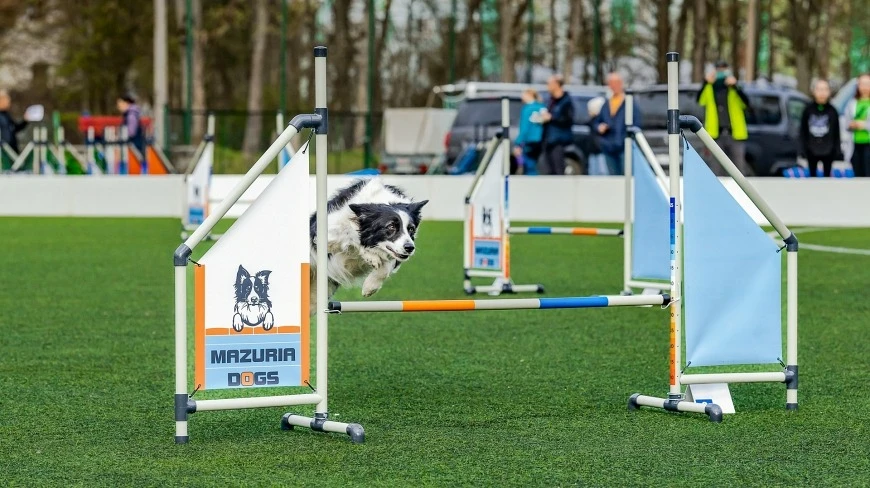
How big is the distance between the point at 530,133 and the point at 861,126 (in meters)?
4.90

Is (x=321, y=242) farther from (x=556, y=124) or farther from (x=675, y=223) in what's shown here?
(x=556, y=124)

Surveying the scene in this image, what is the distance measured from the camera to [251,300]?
5629 mm

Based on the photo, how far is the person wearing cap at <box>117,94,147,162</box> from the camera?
2623 centimetres

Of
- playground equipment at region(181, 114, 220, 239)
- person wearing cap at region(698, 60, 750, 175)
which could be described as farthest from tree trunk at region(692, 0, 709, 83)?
playground equipment at region(181, 114, 220, 239)

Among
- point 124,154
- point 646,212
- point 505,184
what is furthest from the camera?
point 124,154

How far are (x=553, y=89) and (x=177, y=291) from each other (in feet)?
48.9

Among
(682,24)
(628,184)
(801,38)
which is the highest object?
(801,38)

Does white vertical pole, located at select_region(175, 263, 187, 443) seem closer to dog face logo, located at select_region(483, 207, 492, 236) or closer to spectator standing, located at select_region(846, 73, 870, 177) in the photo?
dog face logo, located at select_region(483, 207, 492, 236)

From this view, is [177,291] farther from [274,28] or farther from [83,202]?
[274,28]

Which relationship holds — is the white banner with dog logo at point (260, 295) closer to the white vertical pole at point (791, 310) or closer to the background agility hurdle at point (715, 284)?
the background agility hurdle at point (715, 284)

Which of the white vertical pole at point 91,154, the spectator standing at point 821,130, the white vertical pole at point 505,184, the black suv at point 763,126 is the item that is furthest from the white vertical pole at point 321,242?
the white vertical pole at point 91,154

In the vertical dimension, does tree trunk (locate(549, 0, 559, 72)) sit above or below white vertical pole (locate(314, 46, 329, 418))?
above

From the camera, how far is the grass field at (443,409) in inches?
201

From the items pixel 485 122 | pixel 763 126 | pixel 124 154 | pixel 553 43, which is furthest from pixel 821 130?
pixel 553 43
